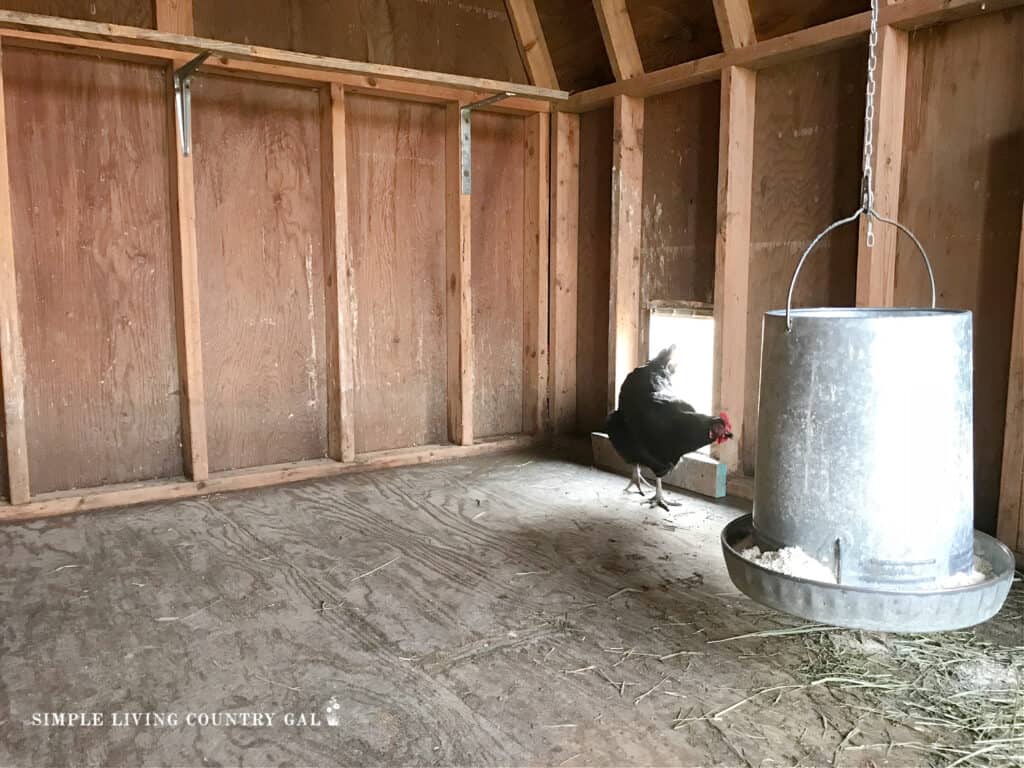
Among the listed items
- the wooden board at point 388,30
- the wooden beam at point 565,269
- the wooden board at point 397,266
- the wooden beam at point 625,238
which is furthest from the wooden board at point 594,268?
the wooden board at point 397,266

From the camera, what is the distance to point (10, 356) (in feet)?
11.1

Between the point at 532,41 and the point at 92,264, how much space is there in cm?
259

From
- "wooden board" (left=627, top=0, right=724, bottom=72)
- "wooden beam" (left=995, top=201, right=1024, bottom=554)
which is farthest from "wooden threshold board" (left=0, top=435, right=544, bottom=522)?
"wooden beam" (left=995, top=201, right=1024, bottom=554)

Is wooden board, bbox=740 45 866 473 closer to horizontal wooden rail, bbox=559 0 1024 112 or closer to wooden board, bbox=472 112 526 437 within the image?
horizontal wooden rail, bbox=559 0 1024 112

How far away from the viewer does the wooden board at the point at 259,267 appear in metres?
3.88

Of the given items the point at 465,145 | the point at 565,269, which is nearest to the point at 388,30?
the point at 465,145

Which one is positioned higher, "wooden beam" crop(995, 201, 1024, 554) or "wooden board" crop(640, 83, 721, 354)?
"wooden board" crop(640, 83, 721, 354)

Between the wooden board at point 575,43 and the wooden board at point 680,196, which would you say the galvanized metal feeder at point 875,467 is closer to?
the wooden board at point 680,196

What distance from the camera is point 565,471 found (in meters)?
4.33

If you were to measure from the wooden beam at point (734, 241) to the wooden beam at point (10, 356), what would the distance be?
9.81 feet

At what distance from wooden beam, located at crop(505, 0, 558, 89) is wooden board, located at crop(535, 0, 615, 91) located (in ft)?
0.11

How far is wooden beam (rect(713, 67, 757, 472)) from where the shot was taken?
12.1 ft

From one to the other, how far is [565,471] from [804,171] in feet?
6.09

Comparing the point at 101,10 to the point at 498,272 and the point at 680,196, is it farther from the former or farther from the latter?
the point at 680,196
